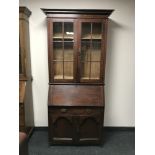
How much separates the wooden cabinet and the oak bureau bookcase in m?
0.39

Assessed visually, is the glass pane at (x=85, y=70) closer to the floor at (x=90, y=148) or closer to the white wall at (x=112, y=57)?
the white wall at (x=112, y=57)

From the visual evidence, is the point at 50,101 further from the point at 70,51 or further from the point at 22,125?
the point at 70,51

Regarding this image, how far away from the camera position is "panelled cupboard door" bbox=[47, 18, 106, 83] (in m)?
2.83

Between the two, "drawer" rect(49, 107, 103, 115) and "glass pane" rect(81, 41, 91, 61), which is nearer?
"drawer" rect(49, 107, 103, 115)

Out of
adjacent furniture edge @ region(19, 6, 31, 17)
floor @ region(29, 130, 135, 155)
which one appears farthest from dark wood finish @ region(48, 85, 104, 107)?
adjacent furniture edge @ region(19, 6, 31, 17)

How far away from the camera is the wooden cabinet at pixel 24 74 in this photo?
113 inches

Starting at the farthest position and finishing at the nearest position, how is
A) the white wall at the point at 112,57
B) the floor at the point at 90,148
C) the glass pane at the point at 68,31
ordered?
the white wall at the point at 112,57, the glass pane at the point at 68,31, the floor at the point at 90,148

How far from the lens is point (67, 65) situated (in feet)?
9.75

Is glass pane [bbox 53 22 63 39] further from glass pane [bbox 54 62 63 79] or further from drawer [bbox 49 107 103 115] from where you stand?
drawer [bbox 49 107 103 115]

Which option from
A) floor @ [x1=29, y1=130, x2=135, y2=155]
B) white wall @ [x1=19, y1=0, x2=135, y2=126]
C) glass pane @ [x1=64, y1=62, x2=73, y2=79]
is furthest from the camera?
white wall @ [x1=19, y1=0, x2=135, y2=126]

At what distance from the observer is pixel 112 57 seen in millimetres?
3297

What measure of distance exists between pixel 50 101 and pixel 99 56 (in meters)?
0.97

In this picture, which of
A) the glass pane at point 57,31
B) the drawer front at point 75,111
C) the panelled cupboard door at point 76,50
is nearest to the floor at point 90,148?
the drawer front at point 75,111

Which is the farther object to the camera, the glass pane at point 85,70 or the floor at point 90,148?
the glass pane at point 85,70
